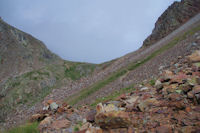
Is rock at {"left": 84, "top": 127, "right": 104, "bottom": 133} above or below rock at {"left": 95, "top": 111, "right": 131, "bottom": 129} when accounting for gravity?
below

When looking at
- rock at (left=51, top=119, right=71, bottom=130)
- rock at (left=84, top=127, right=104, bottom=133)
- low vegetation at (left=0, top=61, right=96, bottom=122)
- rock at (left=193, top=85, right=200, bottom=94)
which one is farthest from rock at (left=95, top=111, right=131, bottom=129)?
low vegetation at (left=0, top=61, right=96, bottom=122)

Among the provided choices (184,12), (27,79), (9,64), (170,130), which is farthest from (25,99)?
(184,12)

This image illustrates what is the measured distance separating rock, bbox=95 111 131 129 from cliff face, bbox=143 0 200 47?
44344mm

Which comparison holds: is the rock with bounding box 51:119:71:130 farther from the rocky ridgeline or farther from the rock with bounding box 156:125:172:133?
the rock with bounding box 156:125:172:133

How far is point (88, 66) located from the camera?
153ft

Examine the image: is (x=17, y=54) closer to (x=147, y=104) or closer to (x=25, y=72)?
(x=25, y=72)

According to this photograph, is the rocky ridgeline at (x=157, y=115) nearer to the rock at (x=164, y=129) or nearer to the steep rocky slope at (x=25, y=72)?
the rock at (x=164, y=129)

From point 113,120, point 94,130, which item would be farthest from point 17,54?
point 113,120

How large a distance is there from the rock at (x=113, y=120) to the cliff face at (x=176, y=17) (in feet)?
145

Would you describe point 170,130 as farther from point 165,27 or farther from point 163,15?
point 163,15

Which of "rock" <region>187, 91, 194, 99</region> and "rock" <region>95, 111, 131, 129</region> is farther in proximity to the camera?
"rock" <region>95, 111, 131, 129</region>

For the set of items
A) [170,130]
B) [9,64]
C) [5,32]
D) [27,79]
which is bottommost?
[170,130]

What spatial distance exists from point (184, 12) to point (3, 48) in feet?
209

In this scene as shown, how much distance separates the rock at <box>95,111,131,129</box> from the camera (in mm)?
4416
